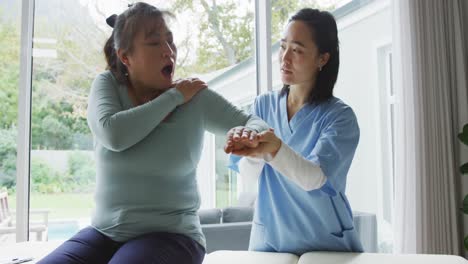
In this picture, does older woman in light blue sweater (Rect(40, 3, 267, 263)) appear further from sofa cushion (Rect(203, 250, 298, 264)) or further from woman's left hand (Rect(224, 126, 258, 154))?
sofa cushion (Rect(203, 250, 298, 264))

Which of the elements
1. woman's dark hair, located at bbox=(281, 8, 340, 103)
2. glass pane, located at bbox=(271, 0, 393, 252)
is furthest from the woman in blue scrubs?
glass pane, located at bbox=(271, 0, 393, 252)

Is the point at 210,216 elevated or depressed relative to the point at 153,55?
depressed

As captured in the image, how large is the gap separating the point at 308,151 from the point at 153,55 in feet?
1.99

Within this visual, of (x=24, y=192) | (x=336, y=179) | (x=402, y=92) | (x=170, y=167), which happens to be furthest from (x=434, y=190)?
(x=24, y=192)

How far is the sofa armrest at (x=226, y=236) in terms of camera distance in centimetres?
274

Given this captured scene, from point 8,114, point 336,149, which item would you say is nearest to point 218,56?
point 8,114

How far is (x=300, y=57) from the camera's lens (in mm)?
1605

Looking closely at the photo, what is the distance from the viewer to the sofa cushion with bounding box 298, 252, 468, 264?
142cm

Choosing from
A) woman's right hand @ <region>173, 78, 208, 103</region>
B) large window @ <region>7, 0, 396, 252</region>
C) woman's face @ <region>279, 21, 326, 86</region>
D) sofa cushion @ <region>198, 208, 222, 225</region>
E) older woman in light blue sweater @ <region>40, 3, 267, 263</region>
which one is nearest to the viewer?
older woman in light blue sweater @ <region>40, 3, 267, 263</region>

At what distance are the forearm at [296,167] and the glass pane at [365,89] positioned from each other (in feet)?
6.57

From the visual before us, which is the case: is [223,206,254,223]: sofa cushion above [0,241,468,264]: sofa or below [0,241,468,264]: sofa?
below

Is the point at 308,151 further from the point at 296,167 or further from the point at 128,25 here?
the point at 128,25

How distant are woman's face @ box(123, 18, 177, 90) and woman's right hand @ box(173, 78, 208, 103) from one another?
0.06 metres

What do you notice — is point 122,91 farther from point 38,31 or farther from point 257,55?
point 257,55
